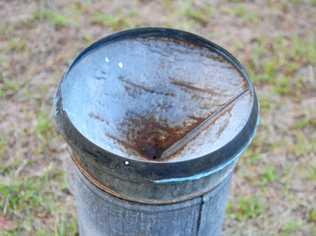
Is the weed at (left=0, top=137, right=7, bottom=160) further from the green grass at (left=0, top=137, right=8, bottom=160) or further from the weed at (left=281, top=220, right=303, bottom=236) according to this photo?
the weed at (left=281, top=220, right=303, bottom=236)

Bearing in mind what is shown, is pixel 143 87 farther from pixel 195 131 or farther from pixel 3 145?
pixel 3 145

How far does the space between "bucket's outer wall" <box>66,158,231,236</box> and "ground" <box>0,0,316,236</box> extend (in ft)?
3.22

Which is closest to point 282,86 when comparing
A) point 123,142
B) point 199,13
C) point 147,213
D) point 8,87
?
point 199,13

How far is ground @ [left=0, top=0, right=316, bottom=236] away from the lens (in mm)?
3158

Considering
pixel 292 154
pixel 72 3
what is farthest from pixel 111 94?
pixel 72 3

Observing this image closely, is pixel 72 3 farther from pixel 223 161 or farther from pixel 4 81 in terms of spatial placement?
pixel 223 161

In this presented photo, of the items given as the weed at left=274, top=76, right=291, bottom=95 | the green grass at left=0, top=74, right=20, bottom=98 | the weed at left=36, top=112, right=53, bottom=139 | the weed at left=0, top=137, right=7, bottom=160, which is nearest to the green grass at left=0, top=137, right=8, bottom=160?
the weed at left=0, top=137, right=7, bottom=160

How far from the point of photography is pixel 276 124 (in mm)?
3645

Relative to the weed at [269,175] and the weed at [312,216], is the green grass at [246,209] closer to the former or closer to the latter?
the weed at [269,175]

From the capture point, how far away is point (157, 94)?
2.24 meters

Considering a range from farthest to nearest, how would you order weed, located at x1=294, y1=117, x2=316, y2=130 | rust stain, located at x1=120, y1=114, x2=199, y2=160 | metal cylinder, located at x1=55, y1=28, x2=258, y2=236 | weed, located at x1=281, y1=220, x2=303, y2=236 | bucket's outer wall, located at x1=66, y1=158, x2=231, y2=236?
weed, located at x1=294, y1=117, x2=316, y2=130, weed, located at x1=281, y1=220, x2=303, y2=236, rust stain, located at x1=120, y1=114, x2=199, y2=160, bucket's outer wall, located at x1=66, y1=158, x2=231, y2=236, metal cylinder, located at x1=55, y1=28, x2=258, y2=236

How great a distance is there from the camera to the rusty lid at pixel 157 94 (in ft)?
6.73

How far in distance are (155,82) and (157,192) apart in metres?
0.56

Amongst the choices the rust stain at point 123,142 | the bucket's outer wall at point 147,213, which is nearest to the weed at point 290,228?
the bucket's outer wall at point 147,213
